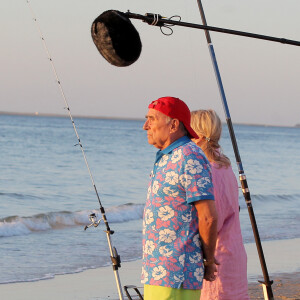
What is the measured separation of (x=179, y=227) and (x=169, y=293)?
27cm

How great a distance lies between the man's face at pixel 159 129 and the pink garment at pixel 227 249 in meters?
0.61

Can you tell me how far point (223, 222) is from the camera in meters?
3.80

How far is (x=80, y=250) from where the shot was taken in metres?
9.02

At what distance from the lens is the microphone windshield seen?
283 cm

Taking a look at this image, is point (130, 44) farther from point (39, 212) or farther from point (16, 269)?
point (39, 212)

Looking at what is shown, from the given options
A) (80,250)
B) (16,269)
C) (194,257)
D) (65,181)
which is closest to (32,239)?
(80,250)

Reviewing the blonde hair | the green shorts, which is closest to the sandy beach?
the blonde hair

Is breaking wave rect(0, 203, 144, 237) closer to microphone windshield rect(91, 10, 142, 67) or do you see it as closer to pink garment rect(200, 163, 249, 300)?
pink garment rect(200, 163, 249, 300)

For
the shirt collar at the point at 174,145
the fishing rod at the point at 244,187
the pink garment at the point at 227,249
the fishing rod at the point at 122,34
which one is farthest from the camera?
the fishing rod at the point at 244,187

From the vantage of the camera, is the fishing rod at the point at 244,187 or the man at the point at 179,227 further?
the fishing rod at the point at 244,187

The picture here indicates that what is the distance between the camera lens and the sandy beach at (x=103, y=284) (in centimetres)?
650

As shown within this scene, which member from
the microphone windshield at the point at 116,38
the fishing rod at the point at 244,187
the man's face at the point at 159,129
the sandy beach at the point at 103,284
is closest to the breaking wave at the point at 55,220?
the sandy beach at the point at 103,284

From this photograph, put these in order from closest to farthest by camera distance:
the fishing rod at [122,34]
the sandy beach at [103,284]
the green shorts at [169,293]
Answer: the fishing rod at [122,34]
the green shorts at [169,293]
the sandy beach at [103,284]

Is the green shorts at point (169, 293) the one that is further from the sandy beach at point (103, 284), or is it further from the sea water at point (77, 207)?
the sandy beach at point (103, 284)
